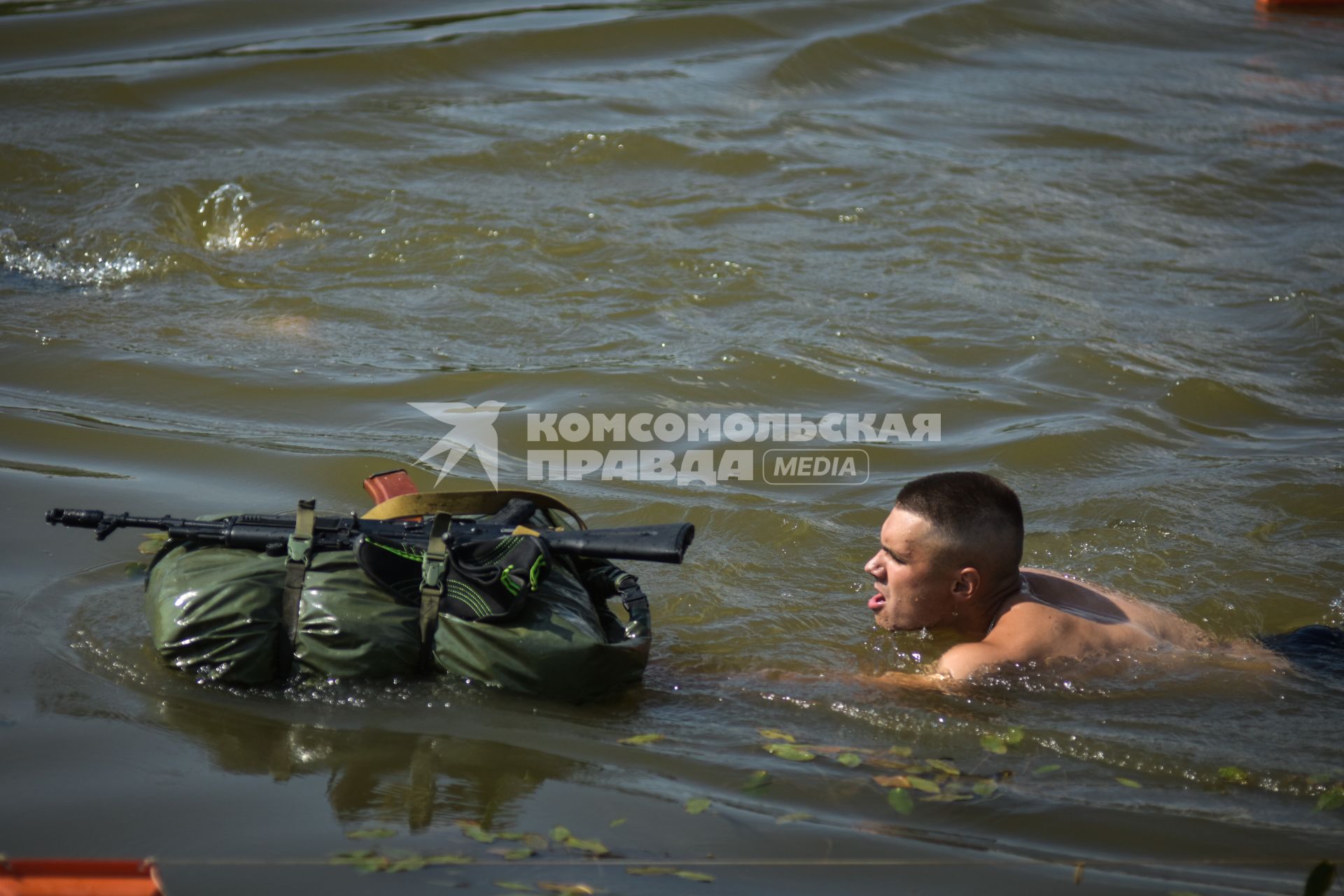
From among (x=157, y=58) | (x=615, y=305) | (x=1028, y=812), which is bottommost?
(x=1028, y=812)

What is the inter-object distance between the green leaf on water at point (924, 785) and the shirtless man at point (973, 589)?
67 cm

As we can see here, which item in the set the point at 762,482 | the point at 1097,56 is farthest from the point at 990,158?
the point at 762,482

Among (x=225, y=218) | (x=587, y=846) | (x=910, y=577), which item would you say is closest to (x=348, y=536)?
(x=587, y=846)

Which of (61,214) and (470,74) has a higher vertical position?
(470,74)

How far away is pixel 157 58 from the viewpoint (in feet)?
36.7

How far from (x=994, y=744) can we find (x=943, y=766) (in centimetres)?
23

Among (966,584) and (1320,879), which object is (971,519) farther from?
(1320,879)

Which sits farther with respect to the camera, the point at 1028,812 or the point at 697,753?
the point at 697,753

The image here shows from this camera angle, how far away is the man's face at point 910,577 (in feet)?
13.9

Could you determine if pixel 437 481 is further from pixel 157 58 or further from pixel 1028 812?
pixel 157 58

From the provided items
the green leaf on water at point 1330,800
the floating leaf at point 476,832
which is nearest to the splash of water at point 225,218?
the floating leaf at point 476,832

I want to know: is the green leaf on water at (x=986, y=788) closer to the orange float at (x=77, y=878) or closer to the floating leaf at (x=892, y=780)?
the floating leaf at (x=892, y=780)

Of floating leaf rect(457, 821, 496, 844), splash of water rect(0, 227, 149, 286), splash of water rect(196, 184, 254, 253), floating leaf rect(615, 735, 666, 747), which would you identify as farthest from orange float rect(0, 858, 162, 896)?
splash of water rect(196, 184, 254, 253)

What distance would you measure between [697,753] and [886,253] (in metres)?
5.37
